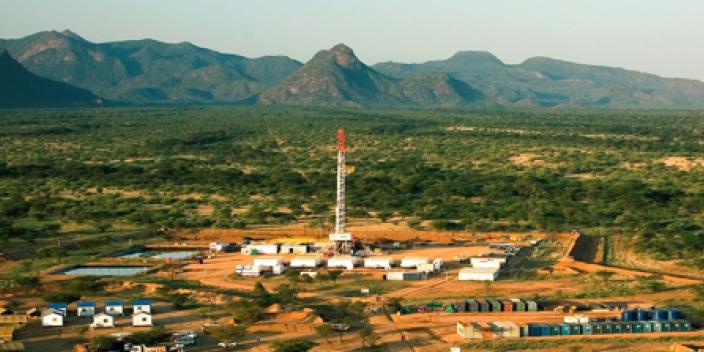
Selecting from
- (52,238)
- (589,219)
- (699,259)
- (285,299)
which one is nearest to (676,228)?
(589,219)

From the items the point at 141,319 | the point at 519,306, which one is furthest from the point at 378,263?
the point at 141,319

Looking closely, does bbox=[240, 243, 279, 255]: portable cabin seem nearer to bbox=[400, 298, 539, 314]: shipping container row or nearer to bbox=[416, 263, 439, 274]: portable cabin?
bbox=[416, 263, 439, 274]: portable cabin

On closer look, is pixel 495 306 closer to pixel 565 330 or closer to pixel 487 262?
pixel 565 330

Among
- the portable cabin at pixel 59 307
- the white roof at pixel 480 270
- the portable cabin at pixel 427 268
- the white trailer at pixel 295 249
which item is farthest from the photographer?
the white trailer at pixel 295 249

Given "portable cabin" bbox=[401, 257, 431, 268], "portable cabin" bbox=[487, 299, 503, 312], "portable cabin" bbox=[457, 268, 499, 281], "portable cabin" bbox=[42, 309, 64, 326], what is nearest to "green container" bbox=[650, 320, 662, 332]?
"portable cabin" bbox=[487, 299, 503, 312]

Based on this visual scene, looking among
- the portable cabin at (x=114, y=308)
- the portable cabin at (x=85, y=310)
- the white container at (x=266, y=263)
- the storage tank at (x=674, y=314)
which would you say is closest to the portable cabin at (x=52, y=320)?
the portable cabin at (x=85, y=310)

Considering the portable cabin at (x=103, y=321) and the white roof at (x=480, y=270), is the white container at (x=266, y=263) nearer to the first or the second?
the white roof at (x=480, y=270)

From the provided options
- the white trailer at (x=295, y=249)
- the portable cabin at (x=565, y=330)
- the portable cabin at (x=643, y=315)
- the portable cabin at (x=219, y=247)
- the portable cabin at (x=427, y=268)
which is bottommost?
the portable cabin at (x=219, y=247)
